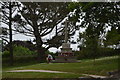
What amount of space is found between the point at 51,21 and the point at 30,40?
15.1 feet

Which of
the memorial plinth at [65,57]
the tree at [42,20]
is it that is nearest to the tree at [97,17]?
the memorial plinth at [65,57]

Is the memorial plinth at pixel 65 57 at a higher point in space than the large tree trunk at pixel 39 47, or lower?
lower

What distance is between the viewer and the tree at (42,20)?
3409 cm

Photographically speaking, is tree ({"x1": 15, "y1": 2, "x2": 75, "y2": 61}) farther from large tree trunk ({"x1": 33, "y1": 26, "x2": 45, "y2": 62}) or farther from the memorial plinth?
the memorial plinth

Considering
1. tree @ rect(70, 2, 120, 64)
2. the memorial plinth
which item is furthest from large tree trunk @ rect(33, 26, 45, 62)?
tree @ rect(70, 2, 120, 64)

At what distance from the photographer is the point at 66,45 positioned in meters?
26.8

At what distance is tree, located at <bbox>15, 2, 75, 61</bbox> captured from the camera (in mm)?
34094

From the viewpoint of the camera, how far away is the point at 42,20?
3538 centimetres

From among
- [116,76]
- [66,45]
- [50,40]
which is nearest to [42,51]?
[50,40]

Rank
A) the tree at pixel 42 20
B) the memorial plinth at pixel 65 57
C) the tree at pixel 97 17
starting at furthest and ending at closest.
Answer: the tree at pixel 42 20, the memorial plinth at pixel 65 57, the tree at pixel 97 17

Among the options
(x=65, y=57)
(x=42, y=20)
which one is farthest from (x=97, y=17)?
(x=42, y=20)

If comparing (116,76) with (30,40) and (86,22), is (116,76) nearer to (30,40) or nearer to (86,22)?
(86,22)

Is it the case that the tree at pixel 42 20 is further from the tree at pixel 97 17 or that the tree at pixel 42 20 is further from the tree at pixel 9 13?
the tree at pixel 97 17

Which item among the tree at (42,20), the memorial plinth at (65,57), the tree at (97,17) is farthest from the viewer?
the tree at (42,20)
